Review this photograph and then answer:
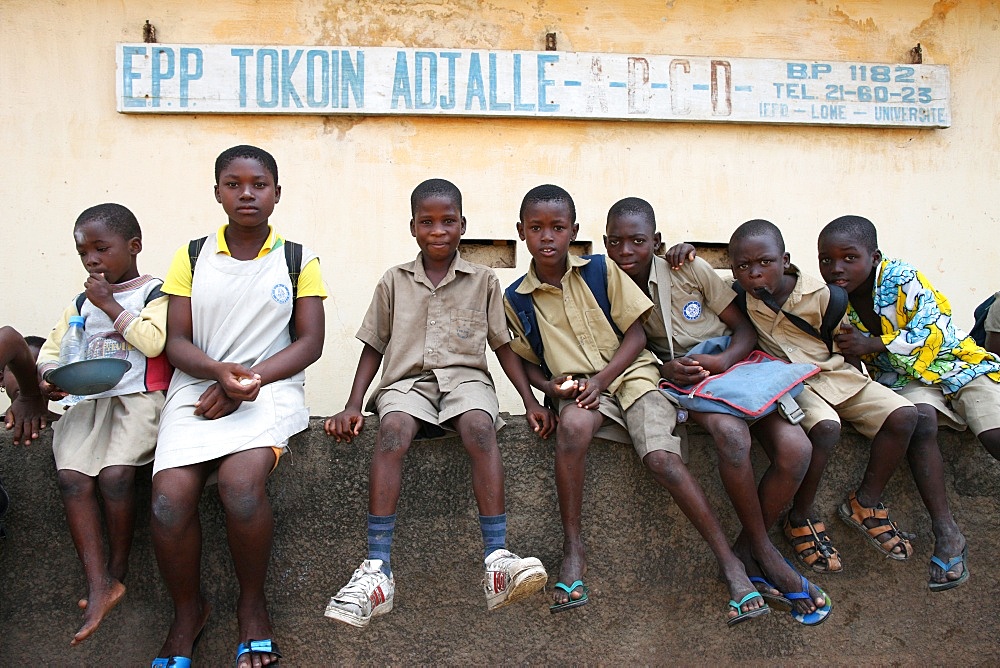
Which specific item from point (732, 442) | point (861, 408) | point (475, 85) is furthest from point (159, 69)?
point (861, 408)

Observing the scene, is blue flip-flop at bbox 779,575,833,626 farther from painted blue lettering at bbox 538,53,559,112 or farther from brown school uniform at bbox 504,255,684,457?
painted blue lettering at bbox 538,53,559,112

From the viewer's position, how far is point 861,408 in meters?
3.10

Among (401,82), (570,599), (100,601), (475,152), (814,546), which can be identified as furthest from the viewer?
(475,152)

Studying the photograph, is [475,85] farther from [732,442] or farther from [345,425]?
[732,442]

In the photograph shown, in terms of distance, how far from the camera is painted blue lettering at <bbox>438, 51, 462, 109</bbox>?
4.48 m

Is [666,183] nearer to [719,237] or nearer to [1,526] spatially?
[719,237]

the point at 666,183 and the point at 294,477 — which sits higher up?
the point at 666,183

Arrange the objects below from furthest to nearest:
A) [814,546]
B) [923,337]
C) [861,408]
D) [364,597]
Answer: [923,337]
[861,408]
[814,546]
[364,597]

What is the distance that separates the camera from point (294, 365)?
9.56 ft

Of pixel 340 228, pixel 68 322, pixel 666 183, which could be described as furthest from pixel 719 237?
pixel 68 322

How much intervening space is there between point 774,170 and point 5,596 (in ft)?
13.3

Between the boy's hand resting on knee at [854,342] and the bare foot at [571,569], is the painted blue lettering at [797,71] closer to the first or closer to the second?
the boy's hand resting on knee at [854,342]

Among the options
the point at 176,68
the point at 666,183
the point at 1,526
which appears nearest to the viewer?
the point at 1,526

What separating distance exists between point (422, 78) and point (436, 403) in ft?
7.02
